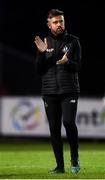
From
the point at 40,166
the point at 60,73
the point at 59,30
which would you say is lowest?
the point at 40,166

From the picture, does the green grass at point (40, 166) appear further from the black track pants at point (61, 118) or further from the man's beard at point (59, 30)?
the man's beard at point (59, 30)

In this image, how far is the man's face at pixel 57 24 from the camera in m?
9.72

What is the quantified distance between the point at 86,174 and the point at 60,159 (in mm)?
410

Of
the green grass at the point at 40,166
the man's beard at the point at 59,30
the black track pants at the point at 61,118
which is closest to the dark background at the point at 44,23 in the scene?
the green grass at the point at 40,166

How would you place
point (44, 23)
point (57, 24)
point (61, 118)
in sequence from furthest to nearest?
point (44, 23) → point (61, 118) → point (57, 24)

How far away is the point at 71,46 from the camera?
32.2ft

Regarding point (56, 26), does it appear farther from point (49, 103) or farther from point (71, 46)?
point (49, 103)

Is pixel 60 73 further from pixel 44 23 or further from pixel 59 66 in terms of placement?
pixel 44 23

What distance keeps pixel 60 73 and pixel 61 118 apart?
655mm

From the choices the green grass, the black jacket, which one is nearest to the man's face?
the black jacket

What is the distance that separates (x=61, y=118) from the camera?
1013cm

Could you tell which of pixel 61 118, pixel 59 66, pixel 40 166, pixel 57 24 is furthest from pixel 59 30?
pixel 40 166

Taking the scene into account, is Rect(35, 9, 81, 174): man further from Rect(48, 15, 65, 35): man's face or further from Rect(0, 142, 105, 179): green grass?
Rect(0, 142, 105, 179): green grass

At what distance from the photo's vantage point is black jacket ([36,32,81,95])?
9.81 metres
